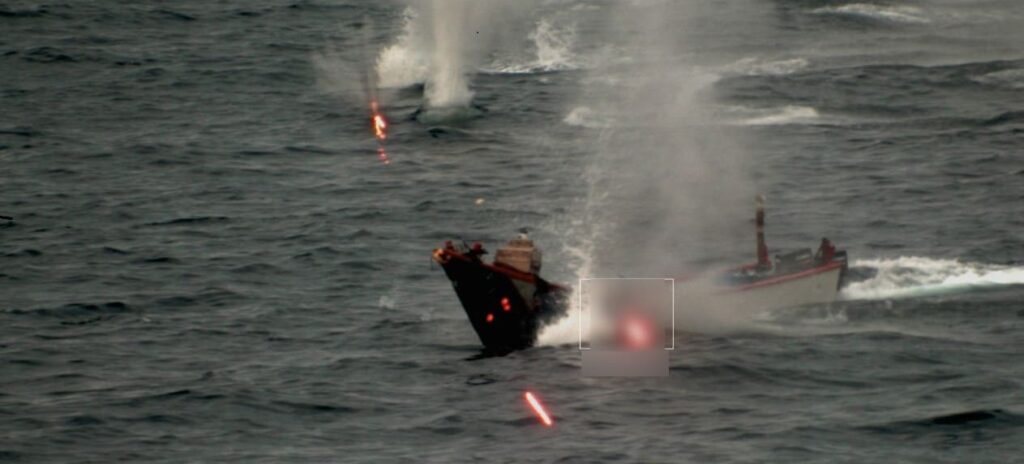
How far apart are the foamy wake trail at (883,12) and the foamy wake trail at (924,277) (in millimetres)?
51605

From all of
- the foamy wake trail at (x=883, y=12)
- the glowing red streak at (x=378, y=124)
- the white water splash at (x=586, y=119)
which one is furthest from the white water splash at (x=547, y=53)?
the foamy wake trail at (x=883, y=12)

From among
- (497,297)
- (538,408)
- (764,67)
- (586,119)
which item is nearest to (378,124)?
(586,119)

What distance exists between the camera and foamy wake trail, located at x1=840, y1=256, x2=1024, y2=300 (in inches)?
3238

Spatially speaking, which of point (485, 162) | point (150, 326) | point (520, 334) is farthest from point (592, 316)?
point (485, 162)

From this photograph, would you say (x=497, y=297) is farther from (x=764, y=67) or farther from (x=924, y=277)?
(x=764, y=67)

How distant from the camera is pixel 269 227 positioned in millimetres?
95438

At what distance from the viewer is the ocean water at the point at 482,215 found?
66.4 m

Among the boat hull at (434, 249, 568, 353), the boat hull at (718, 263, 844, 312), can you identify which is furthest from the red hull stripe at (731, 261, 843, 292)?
the boat hull at (434, 249, 568, 353)

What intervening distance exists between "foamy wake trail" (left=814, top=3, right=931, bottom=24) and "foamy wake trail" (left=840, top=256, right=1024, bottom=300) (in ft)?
Result: 169

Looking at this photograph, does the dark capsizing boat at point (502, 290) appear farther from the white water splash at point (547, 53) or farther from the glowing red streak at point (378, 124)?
the white water splash at point (547, 53)

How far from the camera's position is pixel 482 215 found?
95250 mm

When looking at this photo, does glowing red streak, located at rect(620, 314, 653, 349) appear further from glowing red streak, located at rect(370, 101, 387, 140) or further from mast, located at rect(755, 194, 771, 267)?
glowing red streak, located at rect(370, 101, 387, 140)

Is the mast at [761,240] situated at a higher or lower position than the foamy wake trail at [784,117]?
lower

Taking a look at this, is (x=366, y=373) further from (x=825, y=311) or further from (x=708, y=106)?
(x=708, y=106)
